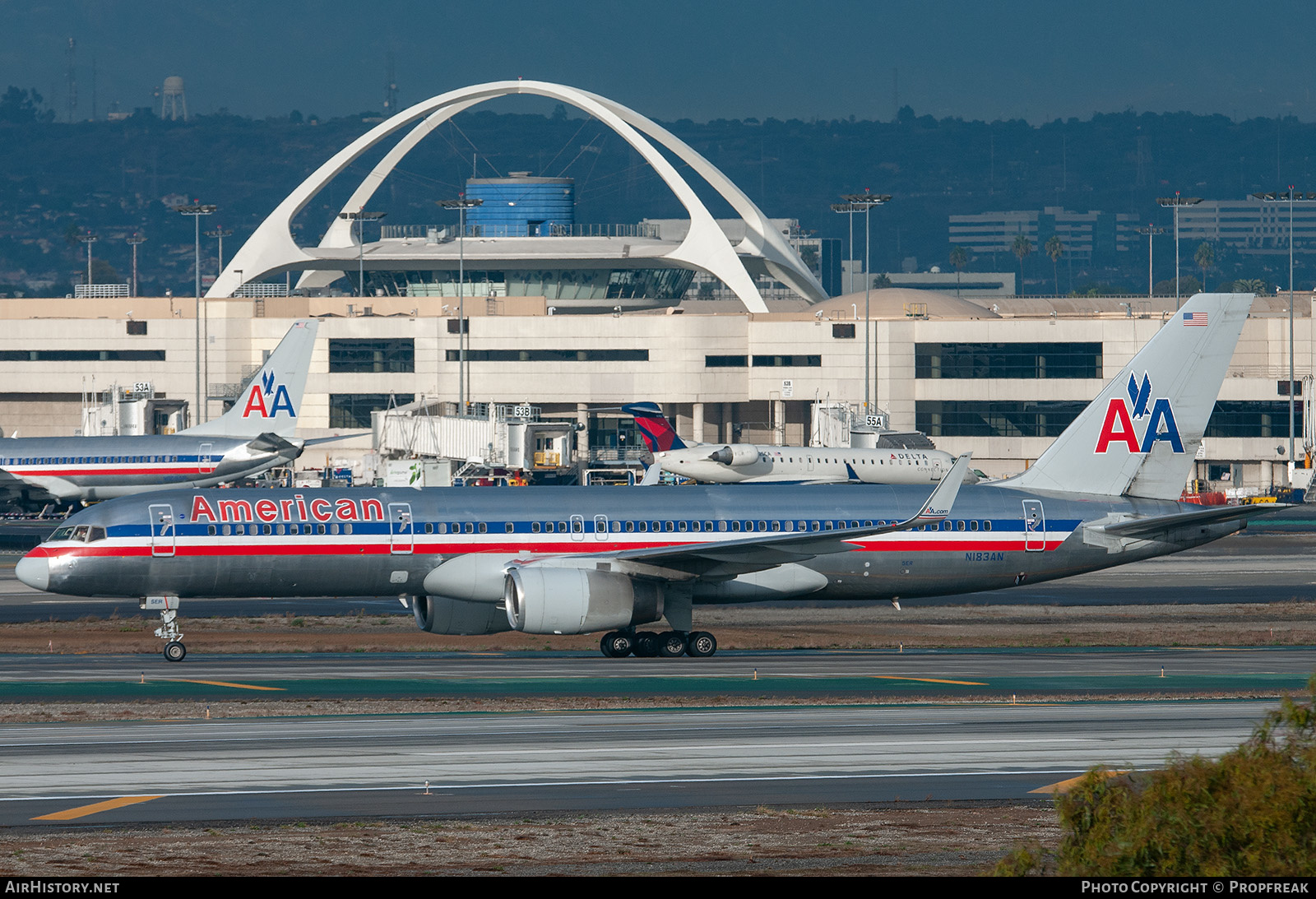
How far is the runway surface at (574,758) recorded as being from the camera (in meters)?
22.3

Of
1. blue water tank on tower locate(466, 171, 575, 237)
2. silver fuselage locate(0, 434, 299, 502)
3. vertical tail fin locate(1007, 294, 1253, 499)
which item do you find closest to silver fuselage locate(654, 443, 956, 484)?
silver fuselage locate(0, 434, 299, 502)

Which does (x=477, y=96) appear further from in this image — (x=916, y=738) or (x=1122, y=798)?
(x=1122, y=798)

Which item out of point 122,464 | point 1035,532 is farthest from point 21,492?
point 1035,532

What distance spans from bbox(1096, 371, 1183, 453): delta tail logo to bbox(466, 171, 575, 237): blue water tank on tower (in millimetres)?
129152

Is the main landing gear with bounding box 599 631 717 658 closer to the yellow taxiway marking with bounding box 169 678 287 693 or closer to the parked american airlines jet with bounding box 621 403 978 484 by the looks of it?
the yellow taxiway marking with bounding box 169 678 287 693

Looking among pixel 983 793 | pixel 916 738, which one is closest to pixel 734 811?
pixel 983 793

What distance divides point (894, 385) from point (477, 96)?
266 feet

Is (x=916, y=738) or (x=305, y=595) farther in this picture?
(x=305, y=595)

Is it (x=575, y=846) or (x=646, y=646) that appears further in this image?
(x=646, y=646)

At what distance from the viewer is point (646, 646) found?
40.7m

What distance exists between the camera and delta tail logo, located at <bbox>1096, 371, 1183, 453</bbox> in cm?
4519

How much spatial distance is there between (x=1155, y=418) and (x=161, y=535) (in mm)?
27065

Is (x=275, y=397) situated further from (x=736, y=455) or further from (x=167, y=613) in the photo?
(x=167, y=613)

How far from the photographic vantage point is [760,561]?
4028cm
